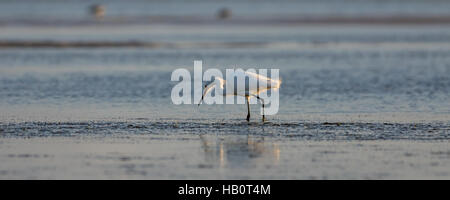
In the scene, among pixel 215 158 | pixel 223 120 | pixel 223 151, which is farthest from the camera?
pixel 223 120

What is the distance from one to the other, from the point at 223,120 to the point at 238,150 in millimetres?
3407

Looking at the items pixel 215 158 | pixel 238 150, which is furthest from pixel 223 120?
pixel 215 158

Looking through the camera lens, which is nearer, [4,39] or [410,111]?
[410,111]

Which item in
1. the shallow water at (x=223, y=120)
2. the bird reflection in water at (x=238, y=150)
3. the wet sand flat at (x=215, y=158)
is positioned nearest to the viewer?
the wet sand flat at (x=215, y=158)

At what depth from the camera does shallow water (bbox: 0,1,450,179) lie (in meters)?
12.1

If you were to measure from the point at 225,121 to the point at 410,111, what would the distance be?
355cm

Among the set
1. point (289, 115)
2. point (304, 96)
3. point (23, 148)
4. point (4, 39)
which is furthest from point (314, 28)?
point (23, 148)

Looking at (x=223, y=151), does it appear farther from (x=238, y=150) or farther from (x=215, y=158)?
(x=215, y=158)

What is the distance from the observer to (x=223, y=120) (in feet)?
55.0

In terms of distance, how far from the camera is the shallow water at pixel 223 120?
12.1 m

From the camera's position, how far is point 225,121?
16641 millimetres

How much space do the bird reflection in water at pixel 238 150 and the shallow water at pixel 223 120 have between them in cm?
2

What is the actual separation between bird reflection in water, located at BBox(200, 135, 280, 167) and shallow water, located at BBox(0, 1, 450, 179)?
21 mm
